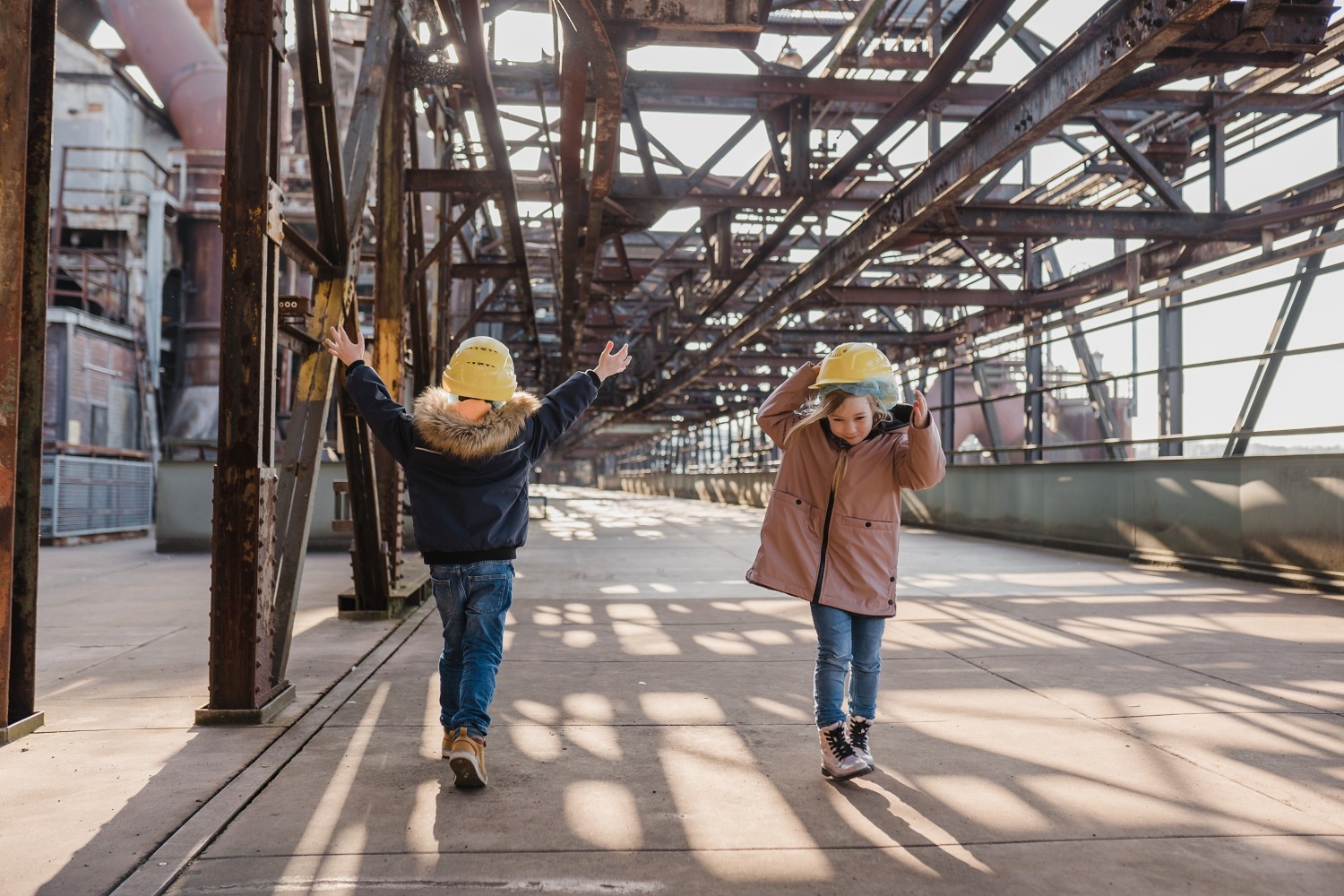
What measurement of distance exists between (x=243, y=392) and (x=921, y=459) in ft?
9.45

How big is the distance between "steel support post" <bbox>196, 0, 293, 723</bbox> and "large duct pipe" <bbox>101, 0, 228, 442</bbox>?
66.0 feet

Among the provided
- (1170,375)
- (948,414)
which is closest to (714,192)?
(1170,375)

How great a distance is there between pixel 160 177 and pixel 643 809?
85.6ft

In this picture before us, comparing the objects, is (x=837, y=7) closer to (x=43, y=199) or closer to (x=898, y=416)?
(x=898, y=416)

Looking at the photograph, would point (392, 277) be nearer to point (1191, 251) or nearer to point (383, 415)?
point (383, 415)

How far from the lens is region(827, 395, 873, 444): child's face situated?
3537 mm

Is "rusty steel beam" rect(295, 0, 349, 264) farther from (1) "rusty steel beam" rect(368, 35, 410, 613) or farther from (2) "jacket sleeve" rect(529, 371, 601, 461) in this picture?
(1) "rusty steel beam" rect(368, 35, 410, 613)

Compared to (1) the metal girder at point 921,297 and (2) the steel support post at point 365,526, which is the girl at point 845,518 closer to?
(2) the steel support post at point 365,526

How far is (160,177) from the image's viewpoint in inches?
961

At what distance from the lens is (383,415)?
3652 millimetres

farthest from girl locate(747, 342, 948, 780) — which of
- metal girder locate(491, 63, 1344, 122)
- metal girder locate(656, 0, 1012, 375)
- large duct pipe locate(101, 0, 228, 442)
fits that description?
large duct pipe locate(101, 0, 228, 442)

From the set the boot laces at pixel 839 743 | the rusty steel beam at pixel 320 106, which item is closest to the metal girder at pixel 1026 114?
the boot laces at pixel 839 743

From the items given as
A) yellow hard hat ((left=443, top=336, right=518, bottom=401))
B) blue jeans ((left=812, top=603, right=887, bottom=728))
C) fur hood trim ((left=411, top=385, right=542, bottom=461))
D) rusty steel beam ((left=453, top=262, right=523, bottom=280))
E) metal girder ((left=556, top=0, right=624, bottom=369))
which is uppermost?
metal girder ((left=556, top=0, right=624, bottom=369))


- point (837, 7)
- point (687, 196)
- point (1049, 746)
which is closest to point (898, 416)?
point (1049, 746)
